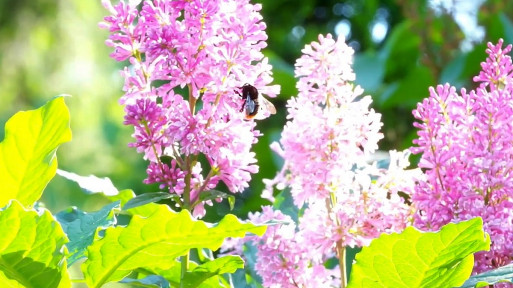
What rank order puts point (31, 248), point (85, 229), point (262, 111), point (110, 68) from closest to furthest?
point (31, 248) → point (85, 229) → point (262, 111) → point (110, 68)

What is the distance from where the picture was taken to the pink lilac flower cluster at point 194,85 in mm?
784

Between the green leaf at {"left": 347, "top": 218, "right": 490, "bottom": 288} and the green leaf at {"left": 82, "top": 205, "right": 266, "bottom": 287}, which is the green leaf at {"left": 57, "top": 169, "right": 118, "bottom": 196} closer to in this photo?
the green leaf at {"left": 82, "top": 205, "right": 266, "bottom": 287}

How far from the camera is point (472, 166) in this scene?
80 cm

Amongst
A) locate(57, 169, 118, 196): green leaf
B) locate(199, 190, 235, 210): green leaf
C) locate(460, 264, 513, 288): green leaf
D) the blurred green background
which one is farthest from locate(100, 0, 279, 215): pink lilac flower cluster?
the blurred green background

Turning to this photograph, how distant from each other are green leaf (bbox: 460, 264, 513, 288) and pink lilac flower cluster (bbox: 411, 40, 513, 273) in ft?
0.21

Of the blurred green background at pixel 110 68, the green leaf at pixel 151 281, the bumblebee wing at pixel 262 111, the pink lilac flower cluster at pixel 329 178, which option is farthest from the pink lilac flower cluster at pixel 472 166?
the blurred green background at pixel 110 68

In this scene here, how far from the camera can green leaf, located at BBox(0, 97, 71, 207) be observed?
0.80 m

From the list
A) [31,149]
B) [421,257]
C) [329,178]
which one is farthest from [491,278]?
[31,149]

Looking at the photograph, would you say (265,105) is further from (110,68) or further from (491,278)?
(110,68)

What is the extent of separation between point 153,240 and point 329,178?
0.19 meters

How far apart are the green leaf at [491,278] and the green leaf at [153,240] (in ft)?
0.59

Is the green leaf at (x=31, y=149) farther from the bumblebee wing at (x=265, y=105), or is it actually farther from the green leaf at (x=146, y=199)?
the bumblebee wing at (x=265, y=105)

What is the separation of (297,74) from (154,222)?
0.84ft

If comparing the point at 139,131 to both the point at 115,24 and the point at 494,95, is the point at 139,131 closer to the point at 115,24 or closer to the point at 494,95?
the point at 115,24
